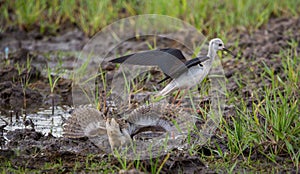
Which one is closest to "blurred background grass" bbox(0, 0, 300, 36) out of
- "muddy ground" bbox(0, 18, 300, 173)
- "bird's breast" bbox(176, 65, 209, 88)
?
"muddy ground" bbox(0, 18, 300, 173)

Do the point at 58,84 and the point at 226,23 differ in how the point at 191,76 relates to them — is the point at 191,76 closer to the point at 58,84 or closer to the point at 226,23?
the point at 58,84

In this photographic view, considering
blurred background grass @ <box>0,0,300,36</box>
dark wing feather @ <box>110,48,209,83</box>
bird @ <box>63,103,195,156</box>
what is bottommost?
bird @ <box>63,103,195,156</box>

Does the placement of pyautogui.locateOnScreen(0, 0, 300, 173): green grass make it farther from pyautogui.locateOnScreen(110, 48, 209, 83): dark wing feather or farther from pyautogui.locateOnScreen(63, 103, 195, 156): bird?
pyautogui.locateOnScreen(110, 48, 209, 83): dark wing feather

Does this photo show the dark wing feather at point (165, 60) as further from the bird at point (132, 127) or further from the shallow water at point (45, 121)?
the shallow water at point (45, 121)

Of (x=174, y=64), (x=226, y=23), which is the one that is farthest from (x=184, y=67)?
(x=226, y=23)

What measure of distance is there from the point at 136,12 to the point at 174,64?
14.9ft

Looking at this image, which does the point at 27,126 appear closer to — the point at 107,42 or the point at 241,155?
the point at 241,155

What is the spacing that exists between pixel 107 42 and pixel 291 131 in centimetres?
437

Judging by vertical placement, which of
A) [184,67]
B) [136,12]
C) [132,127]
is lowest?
[132,127]

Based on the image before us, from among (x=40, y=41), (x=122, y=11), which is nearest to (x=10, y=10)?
(x=40, y=41)

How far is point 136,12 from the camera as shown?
954 cm

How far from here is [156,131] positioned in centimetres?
512

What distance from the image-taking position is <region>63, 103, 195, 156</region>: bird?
473 centimetres

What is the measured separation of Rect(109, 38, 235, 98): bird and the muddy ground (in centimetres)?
53
